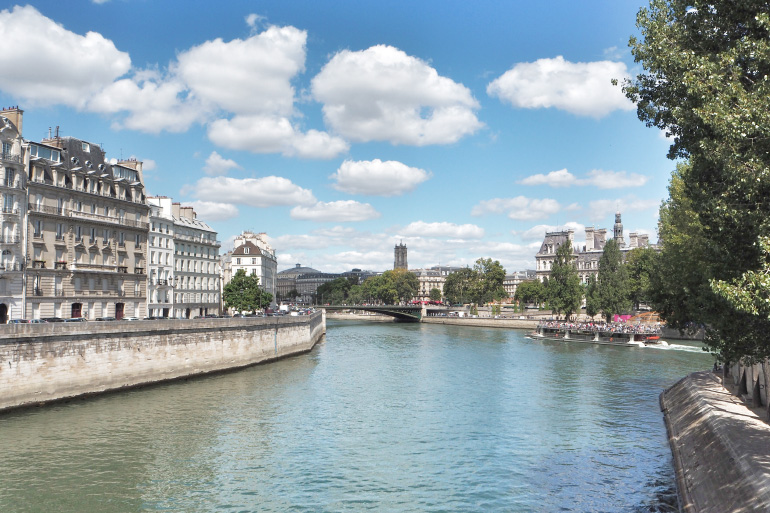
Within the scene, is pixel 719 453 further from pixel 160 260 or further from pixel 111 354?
pixel 160 260

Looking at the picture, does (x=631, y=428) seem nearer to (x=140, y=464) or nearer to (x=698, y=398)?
(x=698, y=398)

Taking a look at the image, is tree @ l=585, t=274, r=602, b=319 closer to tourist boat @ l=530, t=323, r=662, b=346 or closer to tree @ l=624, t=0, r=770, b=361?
tourist boat @ l=530, t=323, r=662, b=346

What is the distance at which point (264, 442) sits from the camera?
89.7 ft

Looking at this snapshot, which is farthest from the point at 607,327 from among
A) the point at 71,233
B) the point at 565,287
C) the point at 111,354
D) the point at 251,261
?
the point at 111,354

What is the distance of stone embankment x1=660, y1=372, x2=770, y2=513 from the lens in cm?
1538

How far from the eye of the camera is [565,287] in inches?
4279

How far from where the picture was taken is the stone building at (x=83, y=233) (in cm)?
5044

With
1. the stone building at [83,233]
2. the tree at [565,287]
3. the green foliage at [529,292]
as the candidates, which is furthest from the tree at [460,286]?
the stone building at [83,233]

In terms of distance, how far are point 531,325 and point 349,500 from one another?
105m

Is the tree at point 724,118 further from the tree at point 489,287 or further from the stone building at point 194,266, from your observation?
the tree at point 489,287

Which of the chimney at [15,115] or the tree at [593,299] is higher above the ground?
the chimney at [15,115]

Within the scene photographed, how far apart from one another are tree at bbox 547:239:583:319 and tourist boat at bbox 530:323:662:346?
8781mm

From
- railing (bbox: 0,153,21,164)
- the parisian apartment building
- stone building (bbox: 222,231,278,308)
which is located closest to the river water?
the parisian apartment building

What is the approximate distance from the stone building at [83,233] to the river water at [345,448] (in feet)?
55.7
